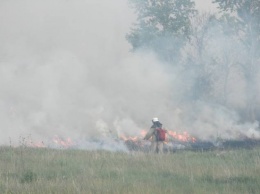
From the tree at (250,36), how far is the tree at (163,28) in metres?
3.65

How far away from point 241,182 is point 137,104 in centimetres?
2203

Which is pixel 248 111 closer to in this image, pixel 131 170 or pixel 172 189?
pixel 131 170

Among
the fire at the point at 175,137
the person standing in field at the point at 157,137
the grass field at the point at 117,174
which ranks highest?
the fire at the point at 175,137

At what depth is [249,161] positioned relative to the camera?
544 inches

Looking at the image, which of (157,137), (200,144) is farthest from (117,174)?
(200,144)

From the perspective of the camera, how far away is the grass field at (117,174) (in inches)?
344

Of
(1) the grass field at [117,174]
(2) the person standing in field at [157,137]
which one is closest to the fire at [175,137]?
(2) the person standing in field at [157,137]

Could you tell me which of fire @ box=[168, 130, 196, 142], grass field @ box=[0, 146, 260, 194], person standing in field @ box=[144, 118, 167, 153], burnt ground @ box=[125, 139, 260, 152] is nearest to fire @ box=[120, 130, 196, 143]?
fire @ box=[168, 130, 196, 142]

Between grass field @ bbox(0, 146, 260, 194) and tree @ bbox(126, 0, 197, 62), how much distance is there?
76.3 ft

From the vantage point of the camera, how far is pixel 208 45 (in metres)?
39.5

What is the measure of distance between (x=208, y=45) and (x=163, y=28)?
14.0ft

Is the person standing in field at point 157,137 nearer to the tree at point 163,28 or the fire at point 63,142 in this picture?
the fire at point 63,142

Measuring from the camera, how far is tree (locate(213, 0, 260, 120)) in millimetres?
34844

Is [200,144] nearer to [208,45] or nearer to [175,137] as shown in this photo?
[175,137]
